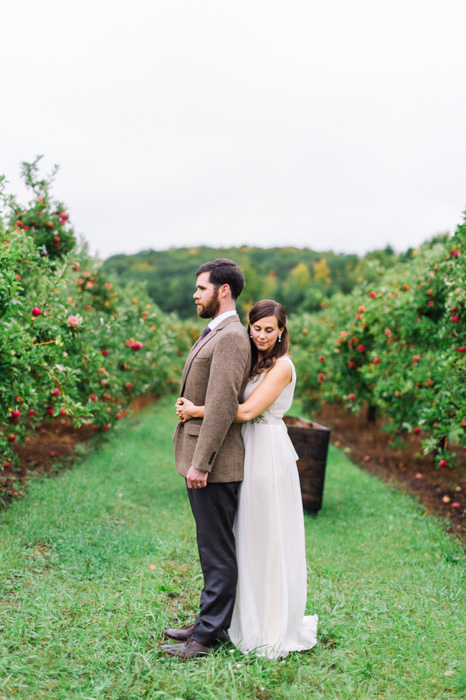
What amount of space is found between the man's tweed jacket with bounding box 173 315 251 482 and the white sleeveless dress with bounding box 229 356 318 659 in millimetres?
120

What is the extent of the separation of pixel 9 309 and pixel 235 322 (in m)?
2.17

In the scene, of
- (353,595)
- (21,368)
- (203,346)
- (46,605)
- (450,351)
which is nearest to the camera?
(203,346)

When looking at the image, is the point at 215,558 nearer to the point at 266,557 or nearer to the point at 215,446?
the point at 266,557

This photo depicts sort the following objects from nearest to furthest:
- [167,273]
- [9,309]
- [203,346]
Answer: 1. [203,346]
2. [9,309]
3. [167,273]

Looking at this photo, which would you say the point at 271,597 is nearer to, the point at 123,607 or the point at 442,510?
the point at 123,607

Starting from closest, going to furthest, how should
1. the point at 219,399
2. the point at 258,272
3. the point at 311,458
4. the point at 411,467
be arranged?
1. the point at 219,399
2. the point at 311,458
3. the point at 411,467
4. the point at 258,272

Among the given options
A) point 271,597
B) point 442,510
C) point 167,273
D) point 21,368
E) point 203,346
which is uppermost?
point 167,273

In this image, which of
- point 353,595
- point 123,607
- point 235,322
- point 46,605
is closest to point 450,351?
point 353,595

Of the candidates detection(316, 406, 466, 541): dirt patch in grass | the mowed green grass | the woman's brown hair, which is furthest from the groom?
detection(316, 406, 466, 541): dirt patch in grass

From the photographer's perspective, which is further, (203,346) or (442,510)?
(442,510)

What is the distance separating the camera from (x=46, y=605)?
11.1ft

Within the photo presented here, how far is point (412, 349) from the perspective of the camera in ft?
23.7

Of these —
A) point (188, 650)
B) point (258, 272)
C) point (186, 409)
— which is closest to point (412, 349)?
point (186, 409)

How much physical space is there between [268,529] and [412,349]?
479 cm
